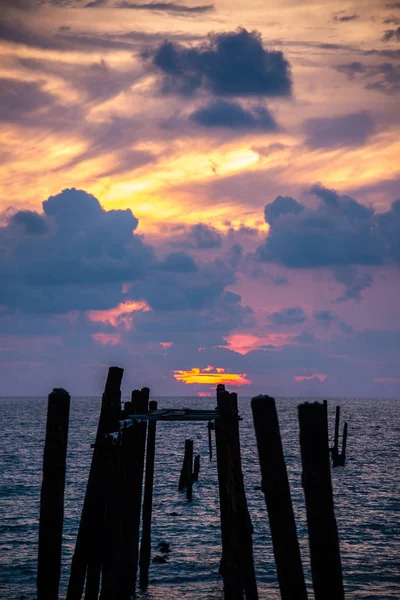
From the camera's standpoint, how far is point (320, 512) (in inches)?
294

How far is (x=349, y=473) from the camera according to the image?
42.8 meters

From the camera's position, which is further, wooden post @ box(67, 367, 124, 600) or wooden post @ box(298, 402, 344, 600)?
wooden post @ box(67, 367, 124, 600)

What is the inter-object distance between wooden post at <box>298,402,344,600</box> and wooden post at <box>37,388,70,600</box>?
3318 millimetres

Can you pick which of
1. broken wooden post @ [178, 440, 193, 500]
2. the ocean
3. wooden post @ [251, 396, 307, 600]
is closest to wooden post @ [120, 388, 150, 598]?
the ocean

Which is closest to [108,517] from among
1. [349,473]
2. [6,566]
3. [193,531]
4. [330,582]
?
[330,582]

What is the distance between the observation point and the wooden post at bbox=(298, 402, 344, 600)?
7.41m

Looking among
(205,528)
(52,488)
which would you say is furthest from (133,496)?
(205,528)

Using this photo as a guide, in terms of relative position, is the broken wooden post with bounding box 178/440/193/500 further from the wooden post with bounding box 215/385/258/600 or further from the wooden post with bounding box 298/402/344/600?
the wooden post with bounding box 298/402/344/600

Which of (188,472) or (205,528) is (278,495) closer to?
(205,528)

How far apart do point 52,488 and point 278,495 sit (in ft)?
10.1

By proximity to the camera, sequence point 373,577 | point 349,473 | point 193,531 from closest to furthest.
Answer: point 373,577
point 193,531
point 349,473

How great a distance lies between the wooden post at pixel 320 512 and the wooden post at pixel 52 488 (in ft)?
10.9

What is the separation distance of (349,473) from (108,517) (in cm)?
3428

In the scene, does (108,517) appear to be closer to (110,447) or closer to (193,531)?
(110,447)
